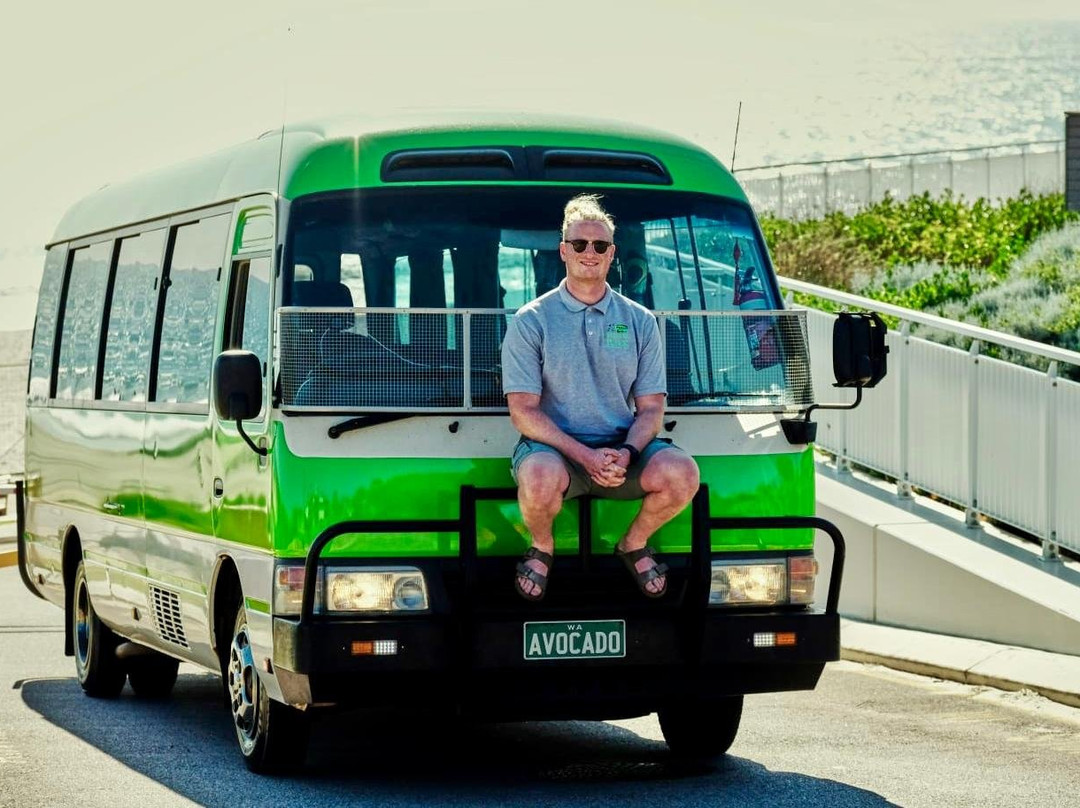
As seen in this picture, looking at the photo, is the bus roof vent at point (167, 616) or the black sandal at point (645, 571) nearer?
the black sandal at point (645, 571)

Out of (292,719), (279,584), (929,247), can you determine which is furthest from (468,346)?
(929,247)

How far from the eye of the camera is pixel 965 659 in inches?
500

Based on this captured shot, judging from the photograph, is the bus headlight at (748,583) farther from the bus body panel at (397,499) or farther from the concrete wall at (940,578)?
the concrete wall at (940,578)

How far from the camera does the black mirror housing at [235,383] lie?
333 inches

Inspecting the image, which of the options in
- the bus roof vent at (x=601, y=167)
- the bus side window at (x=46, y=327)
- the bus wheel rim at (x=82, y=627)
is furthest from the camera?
the bus side window at (x=46, y=327)

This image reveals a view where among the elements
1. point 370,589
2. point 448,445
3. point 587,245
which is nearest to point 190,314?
point 448,445

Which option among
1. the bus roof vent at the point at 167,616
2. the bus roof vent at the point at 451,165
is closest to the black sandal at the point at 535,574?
the bus roof vent at the point at 451,165

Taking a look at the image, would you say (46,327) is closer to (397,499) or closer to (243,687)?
(243,687)

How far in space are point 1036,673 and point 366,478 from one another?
4992 mm

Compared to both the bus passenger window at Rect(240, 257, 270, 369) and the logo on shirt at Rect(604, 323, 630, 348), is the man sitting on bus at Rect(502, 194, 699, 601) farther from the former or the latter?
the bus passenger window at Rect(240, 257, 270, 369)

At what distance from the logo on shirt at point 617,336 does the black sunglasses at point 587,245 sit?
0.98 ft

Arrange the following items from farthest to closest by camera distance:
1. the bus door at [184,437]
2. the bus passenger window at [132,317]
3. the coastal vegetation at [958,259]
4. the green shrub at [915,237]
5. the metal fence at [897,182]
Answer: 1. the metal fence at [897,182]
2. the green shrub at [915,237]
3. the coastal vegetation at [958,259]
4. the bus passenger window at [132,317]
5. the bus door at [184,437]

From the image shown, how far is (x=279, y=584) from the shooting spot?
27.8ft

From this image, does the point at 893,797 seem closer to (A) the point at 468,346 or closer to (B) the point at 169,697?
(A) the point at 468,346
